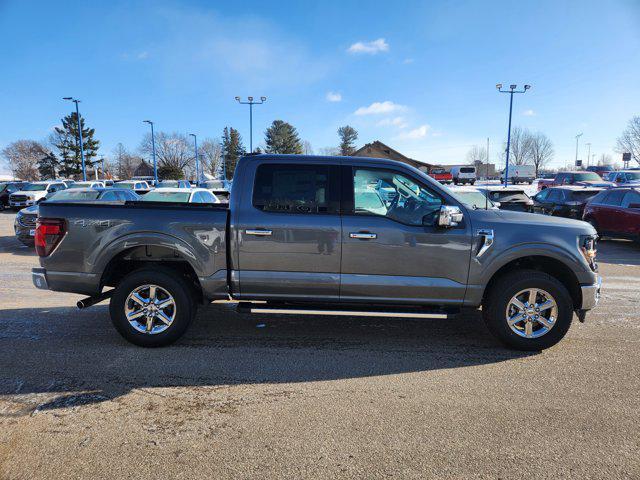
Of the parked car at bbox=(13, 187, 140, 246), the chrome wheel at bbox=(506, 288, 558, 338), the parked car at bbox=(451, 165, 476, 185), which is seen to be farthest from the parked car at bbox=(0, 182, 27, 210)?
the parked car at bbox=(451, 165, 476, 185)

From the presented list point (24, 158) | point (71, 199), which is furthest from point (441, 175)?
point (24, 158)

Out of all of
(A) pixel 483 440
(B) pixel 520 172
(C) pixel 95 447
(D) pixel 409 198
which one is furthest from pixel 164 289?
(B) pixel 520 172

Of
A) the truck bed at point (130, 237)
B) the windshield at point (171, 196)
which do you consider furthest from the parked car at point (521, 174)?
the truck bed at point (130, 237)

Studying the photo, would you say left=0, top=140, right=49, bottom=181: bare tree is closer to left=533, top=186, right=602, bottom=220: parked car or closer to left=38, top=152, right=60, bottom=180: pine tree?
left=38, top=152, right=60, bottom=180: pine tree

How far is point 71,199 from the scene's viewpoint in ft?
41.4

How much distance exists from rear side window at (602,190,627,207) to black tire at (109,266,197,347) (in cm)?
1294

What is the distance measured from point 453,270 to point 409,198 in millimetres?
878

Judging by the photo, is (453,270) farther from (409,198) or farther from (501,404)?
(501,404)

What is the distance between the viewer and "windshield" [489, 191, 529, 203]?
14086mm

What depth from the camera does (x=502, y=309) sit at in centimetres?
433

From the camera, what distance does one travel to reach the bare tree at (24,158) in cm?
9069

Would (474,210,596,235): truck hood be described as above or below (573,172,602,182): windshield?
below

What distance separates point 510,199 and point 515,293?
35.8ft

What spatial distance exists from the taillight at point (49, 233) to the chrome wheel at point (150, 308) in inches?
38.4
